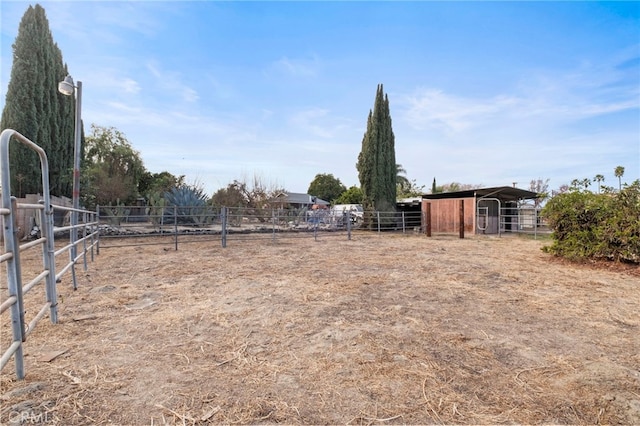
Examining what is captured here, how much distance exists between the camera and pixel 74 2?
487 centimetres

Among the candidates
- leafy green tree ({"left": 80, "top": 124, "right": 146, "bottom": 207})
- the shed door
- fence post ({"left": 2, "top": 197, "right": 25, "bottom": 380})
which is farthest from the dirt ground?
leafy green tree ({"left": 80, "top": 124, "right": 146, "bottom": 207})

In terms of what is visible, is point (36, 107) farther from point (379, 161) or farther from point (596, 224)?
point (596, 224)

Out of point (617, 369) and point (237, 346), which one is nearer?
point (617, 369)

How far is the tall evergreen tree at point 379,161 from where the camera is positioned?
16.5 m

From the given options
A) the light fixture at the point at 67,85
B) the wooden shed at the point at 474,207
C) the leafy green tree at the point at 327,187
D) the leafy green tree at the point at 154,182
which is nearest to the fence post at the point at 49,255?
the light fixture at the point at 67,85

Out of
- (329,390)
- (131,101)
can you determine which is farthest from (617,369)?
(131,101)

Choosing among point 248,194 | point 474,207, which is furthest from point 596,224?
point 248,194

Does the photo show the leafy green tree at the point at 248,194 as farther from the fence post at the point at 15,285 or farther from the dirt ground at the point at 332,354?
the fence post at the point at 15,285

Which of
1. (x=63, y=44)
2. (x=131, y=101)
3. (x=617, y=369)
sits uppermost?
(x=63, y=44)

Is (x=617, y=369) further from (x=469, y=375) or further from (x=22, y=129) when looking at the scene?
(x=22, y=129)

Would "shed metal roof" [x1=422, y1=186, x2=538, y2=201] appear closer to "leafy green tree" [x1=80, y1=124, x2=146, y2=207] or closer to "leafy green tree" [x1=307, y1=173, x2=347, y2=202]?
"leafy green tree" [x1=80, y1=124, x2=146, y2=207]

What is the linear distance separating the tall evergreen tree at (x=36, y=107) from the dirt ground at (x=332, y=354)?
10302 mm

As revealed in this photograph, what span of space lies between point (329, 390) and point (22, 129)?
15.1 metres

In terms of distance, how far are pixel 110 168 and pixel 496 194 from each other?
21399 mm
